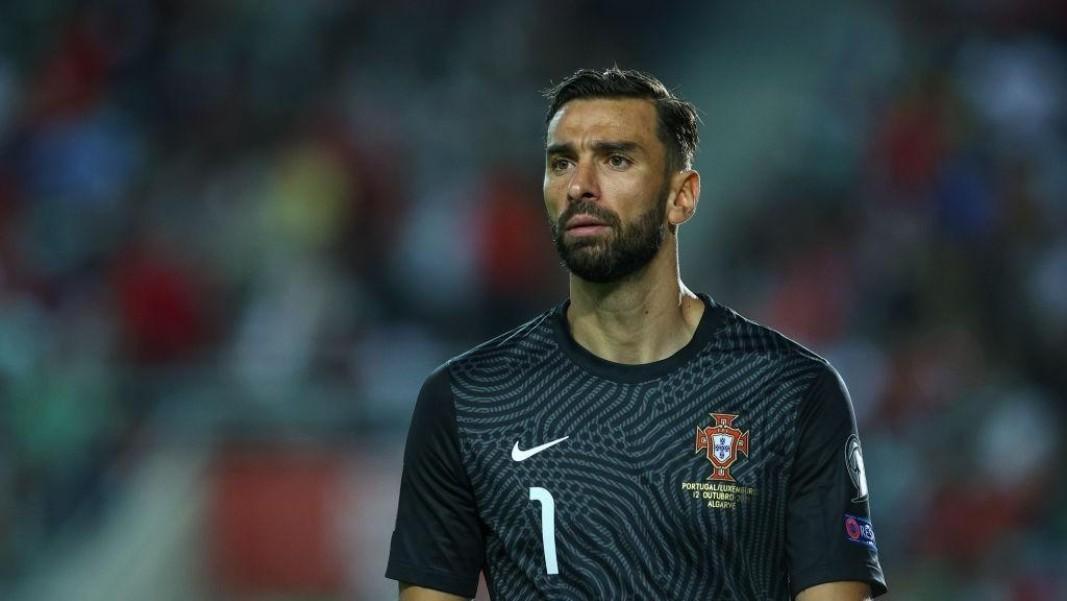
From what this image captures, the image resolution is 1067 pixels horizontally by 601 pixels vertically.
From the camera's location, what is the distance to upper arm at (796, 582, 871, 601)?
3.60 meters

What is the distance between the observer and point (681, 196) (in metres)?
3.96

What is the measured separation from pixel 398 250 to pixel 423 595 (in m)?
5.66

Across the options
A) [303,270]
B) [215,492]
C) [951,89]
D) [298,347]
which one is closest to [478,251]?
[303,270]

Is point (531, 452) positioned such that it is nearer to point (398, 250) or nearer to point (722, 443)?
point (722, 443)

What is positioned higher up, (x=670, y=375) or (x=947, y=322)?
(x=947, y=322)

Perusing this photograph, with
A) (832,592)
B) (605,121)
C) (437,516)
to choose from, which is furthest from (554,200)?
(832,592)

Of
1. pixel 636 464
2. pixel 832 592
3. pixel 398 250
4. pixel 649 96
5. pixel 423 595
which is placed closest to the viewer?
pixel 832 592

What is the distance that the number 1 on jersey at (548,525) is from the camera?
3.67m

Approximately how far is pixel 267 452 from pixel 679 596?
3.99m

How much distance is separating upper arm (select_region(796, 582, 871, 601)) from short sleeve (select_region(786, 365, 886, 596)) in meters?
0.01

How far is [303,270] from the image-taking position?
9039 mm

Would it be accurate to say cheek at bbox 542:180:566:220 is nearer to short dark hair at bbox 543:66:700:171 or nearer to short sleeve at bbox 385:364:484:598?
short dark hair at bbox 543:66:700:171

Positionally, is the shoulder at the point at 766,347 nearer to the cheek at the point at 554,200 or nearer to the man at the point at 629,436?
the man at the point at 629,436

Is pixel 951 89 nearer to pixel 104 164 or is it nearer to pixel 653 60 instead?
pixel 653 60
